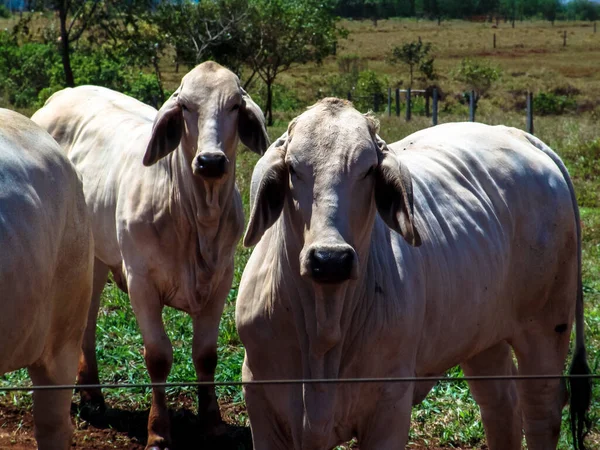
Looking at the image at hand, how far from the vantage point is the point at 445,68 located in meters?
53.8

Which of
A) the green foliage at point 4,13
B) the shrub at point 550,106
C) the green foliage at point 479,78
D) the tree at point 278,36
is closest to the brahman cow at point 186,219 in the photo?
the tree at point 278,36

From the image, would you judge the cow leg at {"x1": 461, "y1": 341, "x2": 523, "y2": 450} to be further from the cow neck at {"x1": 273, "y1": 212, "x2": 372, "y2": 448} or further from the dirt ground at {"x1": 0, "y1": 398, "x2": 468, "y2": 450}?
the cow neck at {"x1": 273, "y1": 212, "x2": 372, "y2": 448}

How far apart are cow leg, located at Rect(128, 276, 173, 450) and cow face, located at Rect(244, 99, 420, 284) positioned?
2194 mm

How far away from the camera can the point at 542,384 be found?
178 inches

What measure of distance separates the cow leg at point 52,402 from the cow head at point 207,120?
1.34m

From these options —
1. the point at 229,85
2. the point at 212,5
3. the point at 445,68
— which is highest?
the point at 229,85

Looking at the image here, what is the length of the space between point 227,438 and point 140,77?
2795cm

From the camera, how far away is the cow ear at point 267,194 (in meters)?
3.33

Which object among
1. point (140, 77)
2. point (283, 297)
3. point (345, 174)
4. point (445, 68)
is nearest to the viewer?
point (345, 174)

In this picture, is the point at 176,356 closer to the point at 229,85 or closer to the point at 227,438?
the point at 227,438

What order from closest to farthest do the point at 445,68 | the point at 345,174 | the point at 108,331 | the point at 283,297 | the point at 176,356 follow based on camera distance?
the point at 345,174, the point at 283,297, the point at 176,356, the point at 108,331, the point at 445,68

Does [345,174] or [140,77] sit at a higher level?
[345,174]

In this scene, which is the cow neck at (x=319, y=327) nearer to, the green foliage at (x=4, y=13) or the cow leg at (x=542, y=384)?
Result: the cow leg at (x=542, y=384)

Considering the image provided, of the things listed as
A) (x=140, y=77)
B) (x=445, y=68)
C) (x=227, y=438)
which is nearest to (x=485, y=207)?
(x=227, y=438)
